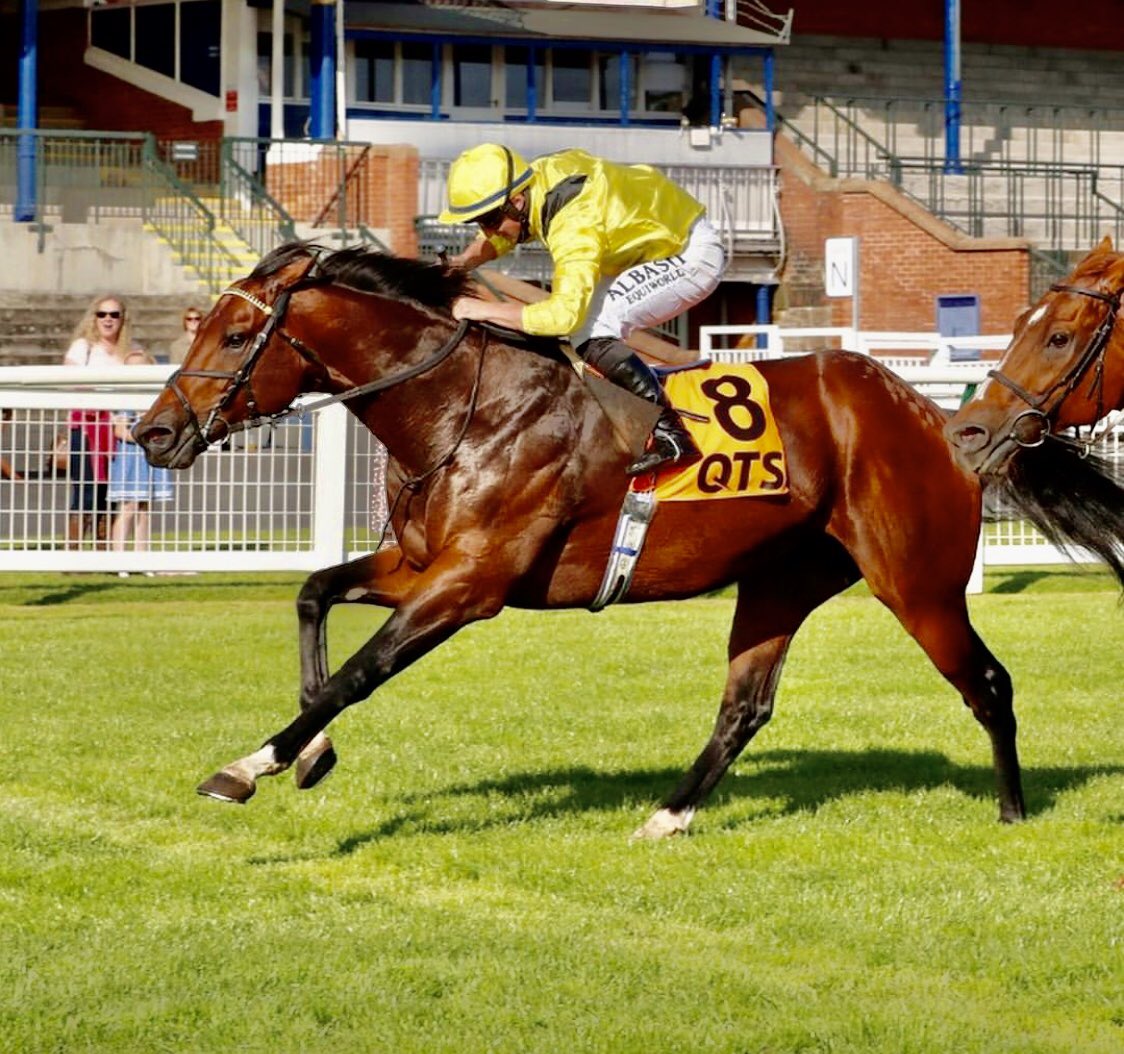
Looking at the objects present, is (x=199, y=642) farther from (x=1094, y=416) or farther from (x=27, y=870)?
(x=1094, y=416)

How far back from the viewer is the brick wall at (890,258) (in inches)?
1114

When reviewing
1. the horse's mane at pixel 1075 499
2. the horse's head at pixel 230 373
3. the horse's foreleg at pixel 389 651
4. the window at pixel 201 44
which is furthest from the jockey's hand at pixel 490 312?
the window at pixel 201 44

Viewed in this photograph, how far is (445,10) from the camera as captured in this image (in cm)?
3281

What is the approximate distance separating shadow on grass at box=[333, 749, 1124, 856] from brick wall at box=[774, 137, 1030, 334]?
20.4m

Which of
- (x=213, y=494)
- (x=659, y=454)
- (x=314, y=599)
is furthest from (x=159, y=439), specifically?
(x=213, y=494)

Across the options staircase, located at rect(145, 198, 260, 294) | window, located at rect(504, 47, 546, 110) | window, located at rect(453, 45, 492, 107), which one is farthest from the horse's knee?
window, located at rect(504, 47, 546, 110)

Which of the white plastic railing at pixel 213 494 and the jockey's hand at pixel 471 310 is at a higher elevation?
the jockey's hand at pixel 471 310

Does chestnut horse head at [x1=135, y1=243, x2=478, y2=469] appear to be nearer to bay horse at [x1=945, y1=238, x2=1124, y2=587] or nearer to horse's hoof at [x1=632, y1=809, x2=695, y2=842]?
horse's hoof at [x1=632, y1=809, x2=695, y2=842]

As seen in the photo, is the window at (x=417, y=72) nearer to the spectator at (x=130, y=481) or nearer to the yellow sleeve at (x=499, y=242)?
the spectator at (x=130, y=481)

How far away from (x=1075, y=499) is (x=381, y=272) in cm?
233

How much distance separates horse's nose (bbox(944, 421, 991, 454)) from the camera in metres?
6.03

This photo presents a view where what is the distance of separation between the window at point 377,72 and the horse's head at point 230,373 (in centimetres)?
2657

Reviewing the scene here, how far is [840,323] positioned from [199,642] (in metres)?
19.2

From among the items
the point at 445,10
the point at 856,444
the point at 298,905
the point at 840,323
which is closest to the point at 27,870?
the point at 298,905
